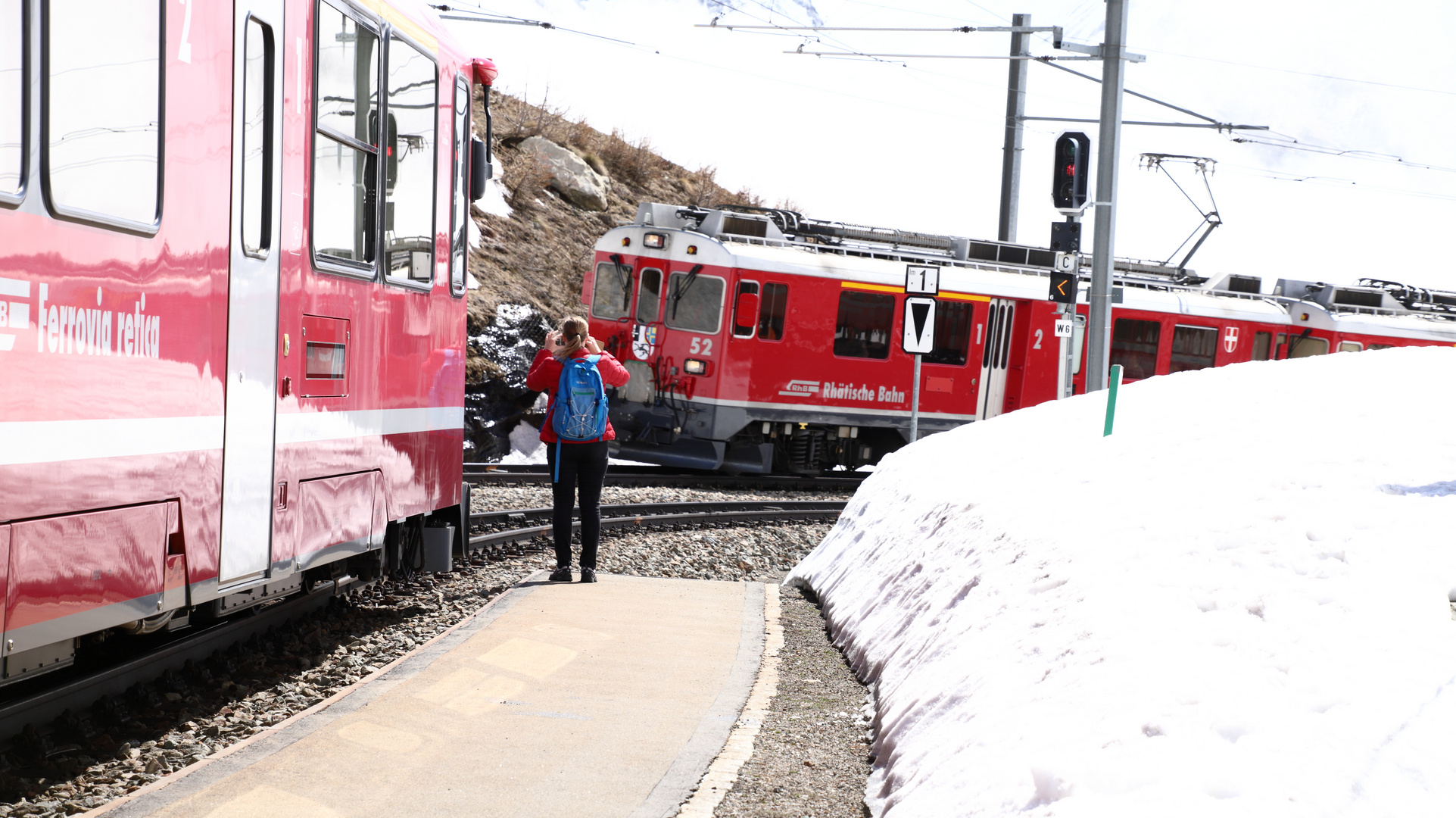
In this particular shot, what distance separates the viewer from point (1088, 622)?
3898 millimetres

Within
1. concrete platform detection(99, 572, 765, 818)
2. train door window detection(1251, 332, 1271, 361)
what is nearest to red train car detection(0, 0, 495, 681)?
concrete platform detection(99, 572, 765, 818)

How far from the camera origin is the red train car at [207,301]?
3.84 metres

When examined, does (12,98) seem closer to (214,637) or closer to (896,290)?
(214,637)

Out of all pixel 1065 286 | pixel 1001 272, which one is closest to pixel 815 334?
pixel 1001 272

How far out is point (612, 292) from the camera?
17844 mm

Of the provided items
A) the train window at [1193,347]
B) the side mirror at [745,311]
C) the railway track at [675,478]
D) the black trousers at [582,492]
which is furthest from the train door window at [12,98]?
the train window at [1193,347]

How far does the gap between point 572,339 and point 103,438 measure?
4443mm

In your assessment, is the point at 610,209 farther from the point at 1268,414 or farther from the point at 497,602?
the point at 1268,414

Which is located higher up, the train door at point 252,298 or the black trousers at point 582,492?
the train door at point 252,298

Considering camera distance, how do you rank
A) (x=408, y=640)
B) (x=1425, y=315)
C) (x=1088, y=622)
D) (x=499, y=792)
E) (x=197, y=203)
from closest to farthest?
(x=1088, y=622)
(x=499, y=792)
(x=197, y=203)
(x=408, y=640)
(x=1425, y=315)

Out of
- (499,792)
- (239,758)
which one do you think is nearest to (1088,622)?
(499,792)

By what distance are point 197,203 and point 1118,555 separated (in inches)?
143

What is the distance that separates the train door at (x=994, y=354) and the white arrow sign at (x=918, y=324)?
22.3 feet

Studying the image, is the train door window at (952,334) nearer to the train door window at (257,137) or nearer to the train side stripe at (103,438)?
the train door window at (257,137)
